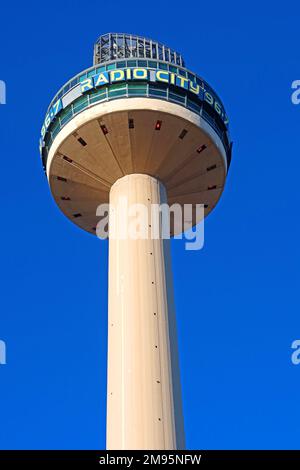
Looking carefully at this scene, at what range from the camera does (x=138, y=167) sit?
48.4 meters

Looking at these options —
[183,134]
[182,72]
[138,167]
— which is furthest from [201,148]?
[182,72]

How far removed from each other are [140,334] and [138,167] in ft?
40.6

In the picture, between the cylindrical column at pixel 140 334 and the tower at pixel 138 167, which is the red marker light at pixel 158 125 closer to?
the tower at pixel 138 167

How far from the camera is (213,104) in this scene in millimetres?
49625

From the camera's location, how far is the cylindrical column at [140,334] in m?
38.7

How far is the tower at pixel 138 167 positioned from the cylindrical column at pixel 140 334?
2.5 inches

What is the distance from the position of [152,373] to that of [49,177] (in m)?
16.8

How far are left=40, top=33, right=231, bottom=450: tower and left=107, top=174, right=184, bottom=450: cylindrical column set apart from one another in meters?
0.06

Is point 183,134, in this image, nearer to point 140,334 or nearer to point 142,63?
point 142,63

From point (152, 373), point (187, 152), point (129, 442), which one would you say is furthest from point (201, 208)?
point (129, 442)

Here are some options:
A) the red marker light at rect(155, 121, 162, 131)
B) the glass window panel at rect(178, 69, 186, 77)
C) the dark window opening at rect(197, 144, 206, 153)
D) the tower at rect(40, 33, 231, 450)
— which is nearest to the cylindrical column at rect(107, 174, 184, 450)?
the tower at rect(40, 33, 231, 450)

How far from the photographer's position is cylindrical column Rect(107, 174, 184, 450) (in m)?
38.7

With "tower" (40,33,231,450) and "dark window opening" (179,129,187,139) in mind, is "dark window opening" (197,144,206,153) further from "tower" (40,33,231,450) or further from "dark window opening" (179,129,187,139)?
"dark window opening" (179,129,187,139)
